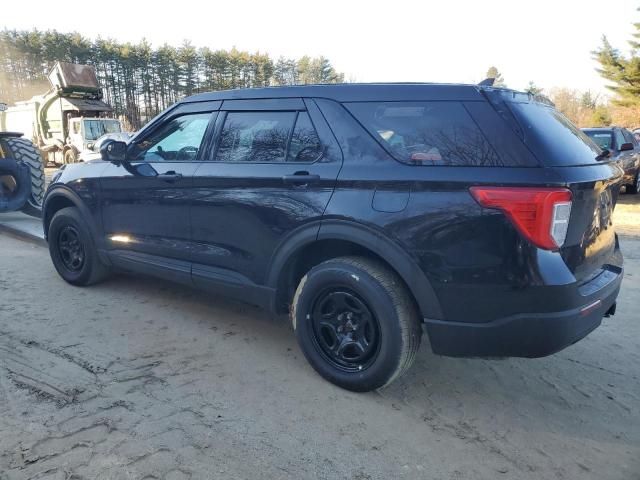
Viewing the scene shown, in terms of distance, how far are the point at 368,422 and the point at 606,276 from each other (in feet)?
5.23

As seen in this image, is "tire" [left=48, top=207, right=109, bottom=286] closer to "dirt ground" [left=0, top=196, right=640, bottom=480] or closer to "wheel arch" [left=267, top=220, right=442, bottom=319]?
"dirt ground" [left=0, top=196, right=640, bottom=480]

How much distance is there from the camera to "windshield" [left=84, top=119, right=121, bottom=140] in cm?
1930

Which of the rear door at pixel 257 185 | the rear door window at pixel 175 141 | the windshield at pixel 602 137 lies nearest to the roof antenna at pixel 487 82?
the rear door at pixel 257 185

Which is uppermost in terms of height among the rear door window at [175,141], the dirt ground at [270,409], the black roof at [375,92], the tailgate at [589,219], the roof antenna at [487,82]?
the roof antenna at [487,82]

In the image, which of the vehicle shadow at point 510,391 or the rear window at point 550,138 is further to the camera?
the vehicle shadow at point 510,391

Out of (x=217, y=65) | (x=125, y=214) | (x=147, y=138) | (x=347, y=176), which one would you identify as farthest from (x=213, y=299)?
(x=217, y=65)

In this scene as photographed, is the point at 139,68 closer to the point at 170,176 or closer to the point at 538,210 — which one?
the point at 170,176

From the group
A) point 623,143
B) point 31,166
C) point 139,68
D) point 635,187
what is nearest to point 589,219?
point 31,166

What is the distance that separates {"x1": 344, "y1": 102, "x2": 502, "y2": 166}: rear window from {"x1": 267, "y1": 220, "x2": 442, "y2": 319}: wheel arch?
494 mm

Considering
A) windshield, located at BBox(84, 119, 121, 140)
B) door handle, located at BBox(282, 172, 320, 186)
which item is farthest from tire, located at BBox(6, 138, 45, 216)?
windshield, located at BBox(84, 119, 121, 140)

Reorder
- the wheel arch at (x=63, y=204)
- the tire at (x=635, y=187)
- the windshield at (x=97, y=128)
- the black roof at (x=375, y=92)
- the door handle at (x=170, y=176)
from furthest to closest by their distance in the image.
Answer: the windshield at (x=97, y=128) → the tire at (x=635, y=187) → the wheel arch at (x=63, y=204) → the door handle at (x=170, y=176) → the black roof at (x=375, y=92)

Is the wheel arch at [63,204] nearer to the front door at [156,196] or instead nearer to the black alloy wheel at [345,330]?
the front door at [156,196]

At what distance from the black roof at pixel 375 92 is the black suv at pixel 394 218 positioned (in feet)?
0.03

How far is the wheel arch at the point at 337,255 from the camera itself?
8.70ft
